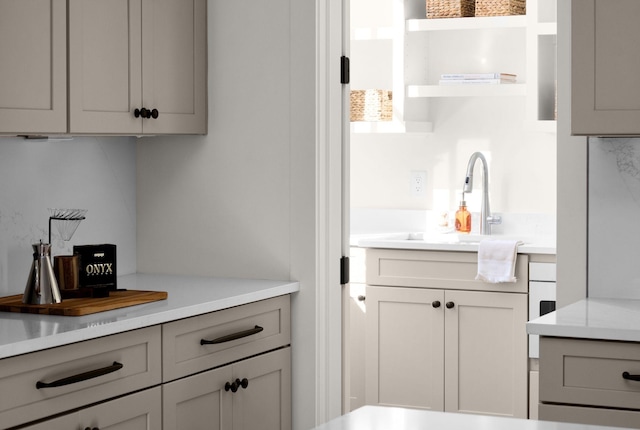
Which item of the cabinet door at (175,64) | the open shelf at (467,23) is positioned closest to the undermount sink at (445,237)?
the open shelf at (467,23)

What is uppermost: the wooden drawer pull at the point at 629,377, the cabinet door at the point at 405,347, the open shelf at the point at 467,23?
the open shelf at the point at 467,23

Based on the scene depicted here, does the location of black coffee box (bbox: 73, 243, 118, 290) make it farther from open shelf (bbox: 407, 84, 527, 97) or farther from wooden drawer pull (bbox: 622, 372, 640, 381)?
open shelf (bbox: 407, 84, 527, 97)

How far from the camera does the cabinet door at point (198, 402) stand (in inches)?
100

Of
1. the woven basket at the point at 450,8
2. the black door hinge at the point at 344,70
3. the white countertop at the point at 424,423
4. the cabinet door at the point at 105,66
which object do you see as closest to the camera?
the white countertop at the point at 424,423

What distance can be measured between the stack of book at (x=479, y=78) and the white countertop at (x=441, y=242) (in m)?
0.74

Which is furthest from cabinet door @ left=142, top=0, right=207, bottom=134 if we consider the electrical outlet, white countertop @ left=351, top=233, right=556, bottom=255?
the electrical outlet

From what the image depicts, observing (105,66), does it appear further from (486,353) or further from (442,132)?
(442,132)

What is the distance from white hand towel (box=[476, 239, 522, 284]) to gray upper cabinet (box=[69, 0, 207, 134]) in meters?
1.49

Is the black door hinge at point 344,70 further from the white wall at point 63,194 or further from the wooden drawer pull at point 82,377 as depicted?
the wooden drawer pull at point 82,377

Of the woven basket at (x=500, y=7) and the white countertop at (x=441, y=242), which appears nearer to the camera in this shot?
A: the white countertop at (x=441, y=242)

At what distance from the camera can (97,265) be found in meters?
2.68

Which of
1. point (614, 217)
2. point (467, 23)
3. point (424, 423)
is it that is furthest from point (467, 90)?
point (424, 423)

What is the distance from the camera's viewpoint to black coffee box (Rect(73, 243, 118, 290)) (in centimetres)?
265

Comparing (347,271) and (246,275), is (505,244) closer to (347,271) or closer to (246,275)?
(347,271)
